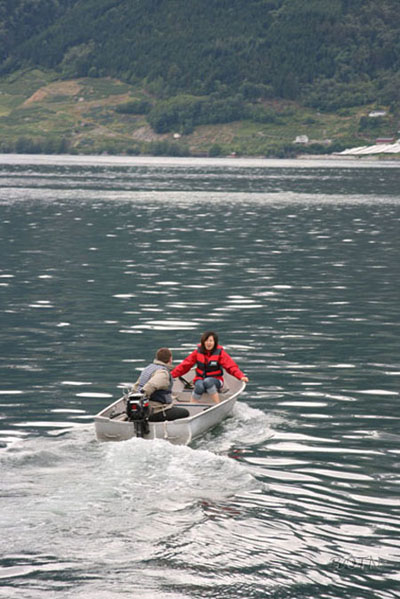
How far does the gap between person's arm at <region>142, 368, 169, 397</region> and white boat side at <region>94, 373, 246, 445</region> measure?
1.86 ft

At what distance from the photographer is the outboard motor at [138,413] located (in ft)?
70.8

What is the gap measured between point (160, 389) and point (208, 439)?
154 cm

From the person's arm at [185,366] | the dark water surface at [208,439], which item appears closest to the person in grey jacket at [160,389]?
the dark water surface at [208,439]

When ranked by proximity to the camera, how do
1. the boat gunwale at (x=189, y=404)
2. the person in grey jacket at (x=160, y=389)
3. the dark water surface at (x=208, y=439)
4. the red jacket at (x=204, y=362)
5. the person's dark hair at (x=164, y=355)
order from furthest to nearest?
the red jacket at (x=204, y=362)
the person's dark hair at (x=164, y=355)
the person in grey jacket at (x=160, y=389)
the boat gunwale at (x=189, y=404)
the dark water surface at (x=208, y=439)

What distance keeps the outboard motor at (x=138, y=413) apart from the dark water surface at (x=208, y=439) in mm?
386

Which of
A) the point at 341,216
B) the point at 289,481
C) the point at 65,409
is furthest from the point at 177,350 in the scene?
the point at 341,216

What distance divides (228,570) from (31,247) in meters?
52.0

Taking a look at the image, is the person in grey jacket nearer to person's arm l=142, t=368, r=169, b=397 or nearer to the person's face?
person's arm l=142, t=368, r=169, b=397

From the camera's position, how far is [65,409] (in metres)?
25.7

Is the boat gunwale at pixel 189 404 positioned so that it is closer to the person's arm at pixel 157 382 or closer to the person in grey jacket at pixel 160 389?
the person in grey jacket at pixel 160 389

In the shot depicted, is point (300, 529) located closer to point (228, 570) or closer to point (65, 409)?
point (228, 570)

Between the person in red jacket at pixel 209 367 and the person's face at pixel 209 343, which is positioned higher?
the person's face at pixel 209 343

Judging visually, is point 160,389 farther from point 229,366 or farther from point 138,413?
point 229,366

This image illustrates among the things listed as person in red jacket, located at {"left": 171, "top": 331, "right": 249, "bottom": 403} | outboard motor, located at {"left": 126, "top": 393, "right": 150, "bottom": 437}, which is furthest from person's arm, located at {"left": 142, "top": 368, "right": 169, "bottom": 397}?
person in red jacket, located at {"left": 171, "top": 331, "right": 249, "bottom": 403}
